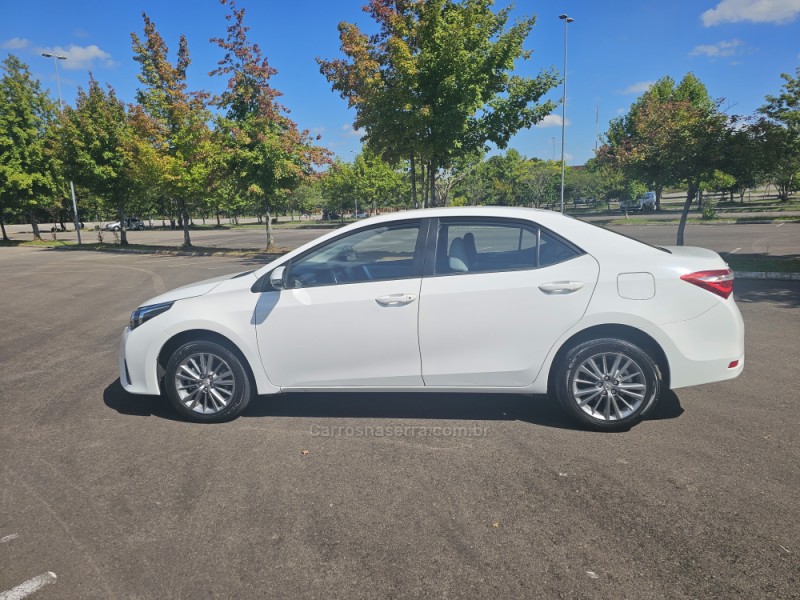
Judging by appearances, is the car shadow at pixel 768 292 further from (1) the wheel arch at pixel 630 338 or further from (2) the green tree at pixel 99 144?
(2) the green tree at pixel 99 144

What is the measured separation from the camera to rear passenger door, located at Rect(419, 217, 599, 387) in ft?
12.9

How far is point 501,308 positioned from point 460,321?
321mm

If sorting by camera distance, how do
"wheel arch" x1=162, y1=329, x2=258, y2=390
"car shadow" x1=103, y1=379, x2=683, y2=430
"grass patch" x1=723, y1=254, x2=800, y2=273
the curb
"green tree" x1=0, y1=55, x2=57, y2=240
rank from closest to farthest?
"wheel arch" x1=162, y1=329, x2=258, y2=390 < "car shadow" x1=103, y1=379, x2=683, y2=430 < the curb < "grass patch" x1=723, y1=254, x2=800, y2=273 < "green tree" x1=0, y1=55, x2=57, y2=240

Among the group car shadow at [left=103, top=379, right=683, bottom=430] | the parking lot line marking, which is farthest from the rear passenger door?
the parking lot line marking

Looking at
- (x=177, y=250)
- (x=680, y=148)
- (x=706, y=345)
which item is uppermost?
(x=680, y=148)

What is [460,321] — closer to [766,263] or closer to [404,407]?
[404,407]

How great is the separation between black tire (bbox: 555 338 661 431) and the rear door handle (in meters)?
0.42

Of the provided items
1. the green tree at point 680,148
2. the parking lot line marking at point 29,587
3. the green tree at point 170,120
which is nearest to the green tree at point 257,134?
the green tree at point 170,120

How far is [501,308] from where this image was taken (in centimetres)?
395

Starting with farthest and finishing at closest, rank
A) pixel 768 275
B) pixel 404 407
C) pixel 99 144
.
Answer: pixel 99 144 → pixel 768 275 → pixel 404 407

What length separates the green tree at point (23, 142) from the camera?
2886 centimetres

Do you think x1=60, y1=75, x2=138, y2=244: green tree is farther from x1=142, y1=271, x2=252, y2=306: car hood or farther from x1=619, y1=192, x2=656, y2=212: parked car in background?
x1=619, y1=192, x2=656, y2=212: parked car in background

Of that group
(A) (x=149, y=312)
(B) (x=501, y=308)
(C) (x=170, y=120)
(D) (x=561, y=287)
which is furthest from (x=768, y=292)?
(C) (x=170, y=120)

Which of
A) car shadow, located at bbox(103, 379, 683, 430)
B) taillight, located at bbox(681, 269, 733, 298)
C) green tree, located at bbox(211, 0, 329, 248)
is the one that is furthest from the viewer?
green tree, located at bbox(211, 0, 329, 248)
